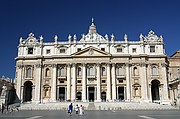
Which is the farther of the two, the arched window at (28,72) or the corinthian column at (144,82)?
the arched window at (28,72)

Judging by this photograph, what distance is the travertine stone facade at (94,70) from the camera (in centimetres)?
5957

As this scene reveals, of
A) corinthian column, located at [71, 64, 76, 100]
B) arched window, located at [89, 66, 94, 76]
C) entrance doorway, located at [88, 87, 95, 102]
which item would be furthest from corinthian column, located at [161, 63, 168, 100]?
corinthian column, located at [71, 64, 76, 100]

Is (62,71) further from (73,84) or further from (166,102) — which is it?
(166,102)

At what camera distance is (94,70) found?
60844 mm

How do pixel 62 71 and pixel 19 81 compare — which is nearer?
pixel 19 81

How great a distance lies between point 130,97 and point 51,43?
1023 inches

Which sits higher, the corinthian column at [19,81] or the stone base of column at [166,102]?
the corinthian column at [19,81]

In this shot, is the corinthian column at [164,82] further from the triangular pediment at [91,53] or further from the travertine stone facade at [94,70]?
the triangular pediment at [91,53]

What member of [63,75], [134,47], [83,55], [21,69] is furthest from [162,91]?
[21,69]

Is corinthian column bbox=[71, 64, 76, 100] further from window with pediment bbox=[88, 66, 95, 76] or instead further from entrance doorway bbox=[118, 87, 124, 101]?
entrance doorway bbox=[118, 87, 124, 101]

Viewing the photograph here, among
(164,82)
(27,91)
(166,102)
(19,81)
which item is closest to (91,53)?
(164,82)

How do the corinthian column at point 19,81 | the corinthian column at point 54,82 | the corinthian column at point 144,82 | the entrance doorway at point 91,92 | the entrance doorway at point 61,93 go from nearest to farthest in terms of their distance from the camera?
the corinthian column at point 144,82
the corinthian column at point 54,82
the corinthian column at point 19,81
the entrance doorway at point 91,92
the entrance doorway at point 61,93

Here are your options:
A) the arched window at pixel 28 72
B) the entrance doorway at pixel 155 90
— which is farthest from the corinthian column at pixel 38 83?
the entrance doorway at pixel 155 90

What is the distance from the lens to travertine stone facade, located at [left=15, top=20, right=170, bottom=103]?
5957 cm
